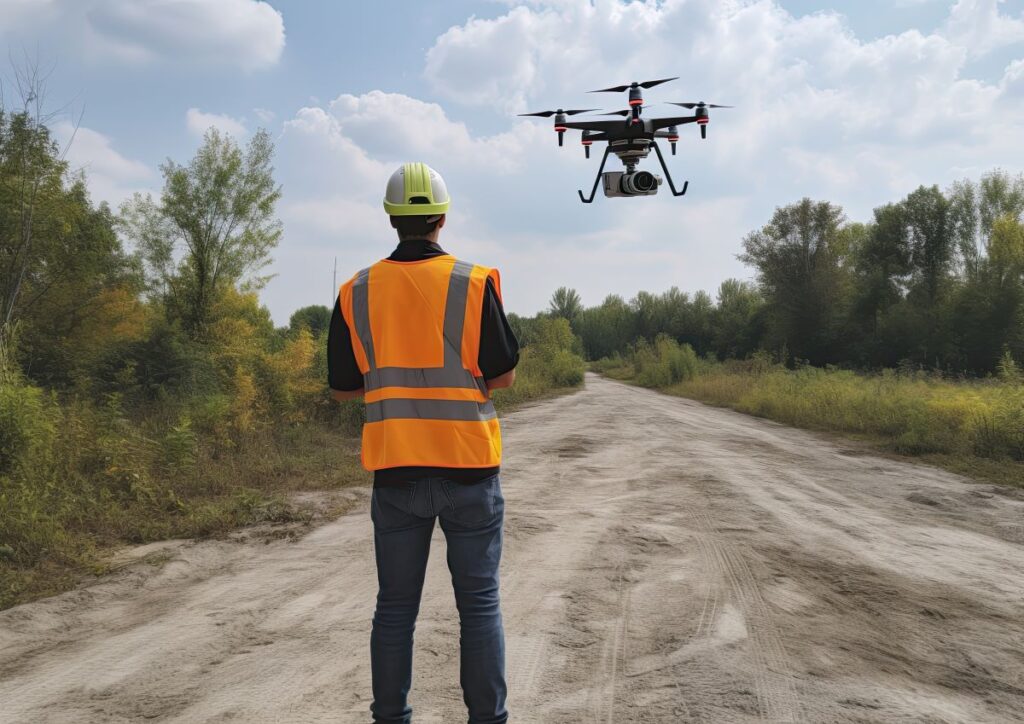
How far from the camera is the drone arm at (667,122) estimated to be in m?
9.34

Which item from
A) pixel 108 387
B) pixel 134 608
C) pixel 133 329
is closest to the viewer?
pixel 134 608

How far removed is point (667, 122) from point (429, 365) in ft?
27.8

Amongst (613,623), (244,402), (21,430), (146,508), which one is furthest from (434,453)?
(244,402)

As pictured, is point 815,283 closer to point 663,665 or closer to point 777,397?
point 777,397

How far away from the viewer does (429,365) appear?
2.18m

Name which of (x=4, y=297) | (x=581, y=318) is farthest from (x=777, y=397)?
(x=581, y=318)

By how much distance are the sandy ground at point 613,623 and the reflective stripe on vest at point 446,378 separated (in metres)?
1.46

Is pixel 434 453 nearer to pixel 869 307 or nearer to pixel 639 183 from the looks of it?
pixel 639 183

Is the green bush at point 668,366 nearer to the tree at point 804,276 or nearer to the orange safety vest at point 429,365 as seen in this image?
the tree at point 804,276

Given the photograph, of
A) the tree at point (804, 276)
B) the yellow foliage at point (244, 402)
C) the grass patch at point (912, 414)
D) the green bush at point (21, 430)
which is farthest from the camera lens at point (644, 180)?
the tree at point (804, 276)

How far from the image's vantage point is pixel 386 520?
2184mm

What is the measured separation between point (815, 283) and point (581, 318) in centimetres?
4871

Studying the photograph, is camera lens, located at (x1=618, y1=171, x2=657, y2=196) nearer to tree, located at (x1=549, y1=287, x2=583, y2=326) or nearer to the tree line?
the tree line

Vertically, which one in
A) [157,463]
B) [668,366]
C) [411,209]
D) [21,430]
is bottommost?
[157,463]
